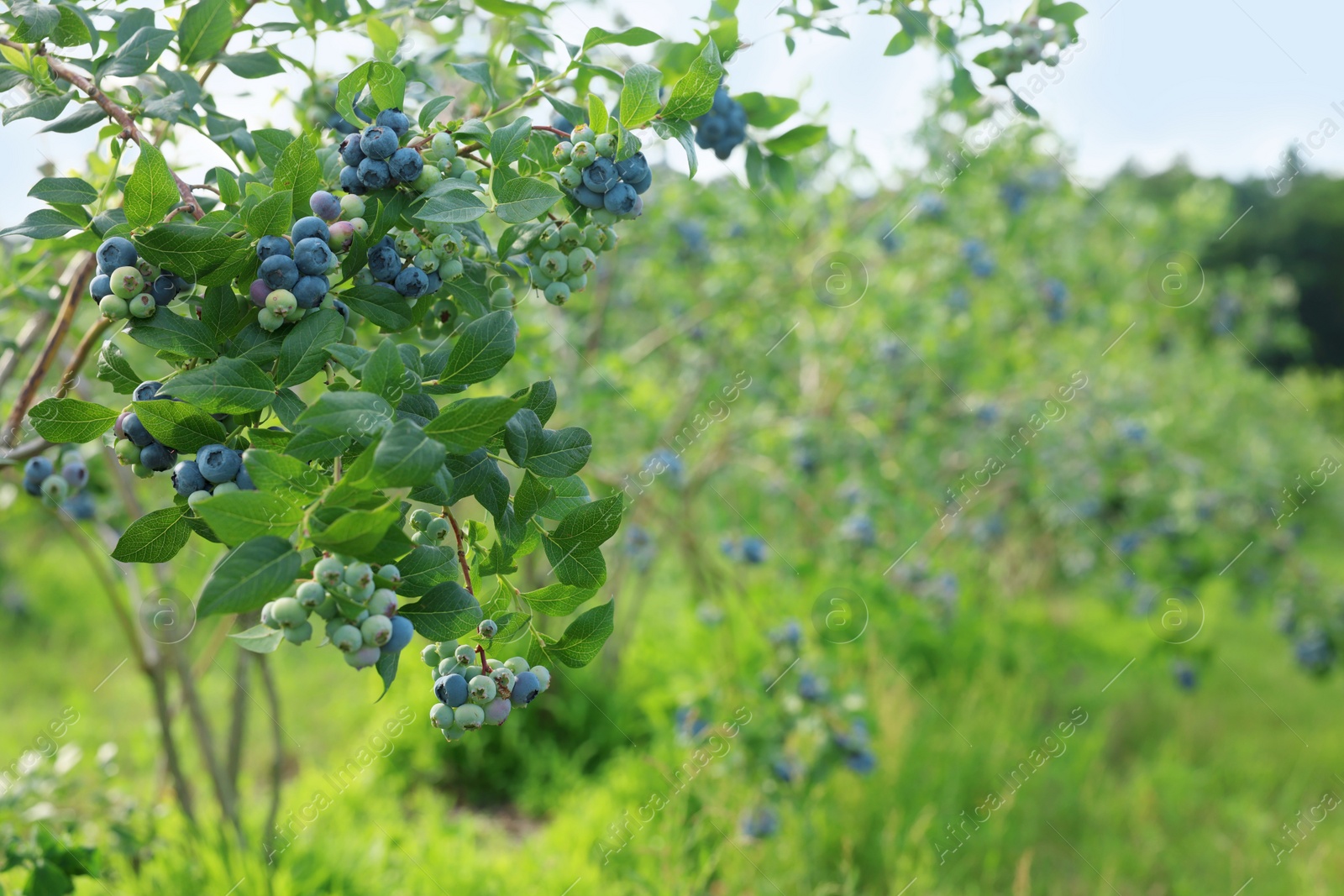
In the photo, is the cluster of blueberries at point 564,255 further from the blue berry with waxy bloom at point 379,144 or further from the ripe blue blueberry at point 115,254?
the ripe blue blueberry at point 115,254

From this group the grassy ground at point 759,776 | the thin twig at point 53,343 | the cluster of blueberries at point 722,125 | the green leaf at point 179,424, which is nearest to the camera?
the green leaf at point 179,424

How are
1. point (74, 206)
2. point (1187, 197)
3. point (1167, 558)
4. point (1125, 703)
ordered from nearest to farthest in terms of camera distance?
point (74, 206) < point (1125, 703) < point (1167, 558) < point (1187, 197)

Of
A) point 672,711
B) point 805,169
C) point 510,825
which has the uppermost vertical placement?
point 805,169

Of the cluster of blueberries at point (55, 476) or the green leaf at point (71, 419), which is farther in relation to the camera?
the cluster of blueberries at point (55, 476)

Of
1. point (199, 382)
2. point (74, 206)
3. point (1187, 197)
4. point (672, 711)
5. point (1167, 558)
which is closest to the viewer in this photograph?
point (199, 382)

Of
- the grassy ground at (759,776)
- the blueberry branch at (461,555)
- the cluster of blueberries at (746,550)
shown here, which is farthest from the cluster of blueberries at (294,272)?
the cluster of blueberries at (746,550)

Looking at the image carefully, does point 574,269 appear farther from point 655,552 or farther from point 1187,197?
point 1187,197

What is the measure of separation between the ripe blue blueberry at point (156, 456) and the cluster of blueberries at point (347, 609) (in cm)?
19

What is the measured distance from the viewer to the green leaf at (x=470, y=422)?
67cm

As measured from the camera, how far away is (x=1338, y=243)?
64.4 ft

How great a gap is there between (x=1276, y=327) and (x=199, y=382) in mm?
7661

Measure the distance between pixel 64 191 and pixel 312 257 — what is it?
1.04 ft

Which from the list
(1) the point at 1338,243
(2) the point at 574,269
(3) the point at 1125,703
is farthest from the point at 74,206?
(1) the point at 1338,243

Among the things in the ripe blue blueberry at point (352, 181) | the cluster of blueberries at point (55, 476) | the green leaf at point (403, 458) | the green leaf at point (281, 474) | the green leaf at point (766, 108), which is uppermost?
the green leaf at point (766, 108)
